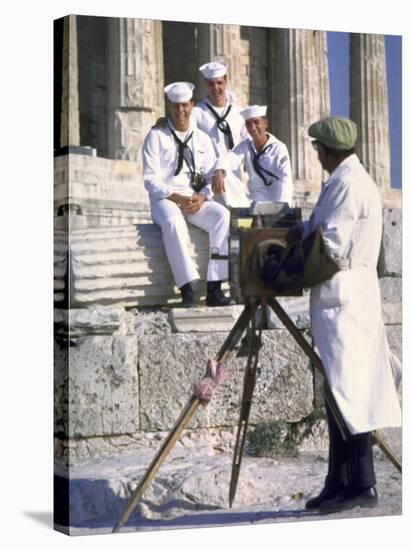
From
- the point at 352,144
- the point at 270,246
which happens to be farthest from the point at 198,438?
the point at 352,144

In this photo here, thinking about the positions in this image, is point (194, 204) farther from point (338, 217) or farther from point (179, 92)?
point (338, 217)

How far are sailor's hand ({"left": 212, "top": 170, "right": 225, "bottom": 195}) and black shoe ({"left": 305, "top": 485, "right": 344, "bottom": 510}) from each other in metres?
2.83

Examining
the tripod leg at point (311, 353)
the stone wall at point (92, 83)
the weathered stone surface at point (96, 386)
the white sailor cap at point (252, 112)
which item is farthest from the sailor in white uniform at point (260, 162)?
the weathered stone surface at point (96, 386)

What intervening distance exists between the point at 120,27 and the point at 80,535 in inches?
178

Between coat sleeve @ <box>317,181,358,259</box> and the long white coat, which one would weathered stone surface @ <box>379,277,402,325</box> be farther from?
coat sleeve @ <box>317,181,358,259</box>

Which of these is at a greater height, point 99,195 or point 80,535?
point 99,195

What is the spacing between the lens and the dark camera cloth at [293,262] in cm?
1595

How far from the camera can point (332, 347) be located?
16.1 metres

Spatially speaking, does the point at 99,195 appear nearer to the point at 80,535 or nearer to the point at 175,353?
the point at 175,353

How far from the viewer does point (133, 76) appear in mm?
16578

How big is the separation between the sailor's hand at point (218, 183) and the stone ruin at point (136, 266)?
0.42 m

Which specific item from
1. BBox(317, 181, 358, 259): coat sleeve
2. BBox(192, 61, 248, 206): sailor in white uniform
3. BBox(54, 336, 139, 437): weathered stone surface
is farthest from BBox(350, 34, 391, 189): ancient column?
BBox(54, 336, 139, 437): weathered stone surface

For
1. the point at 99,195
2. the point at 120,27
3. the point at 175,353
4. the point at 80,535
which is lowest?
the point at 80,535

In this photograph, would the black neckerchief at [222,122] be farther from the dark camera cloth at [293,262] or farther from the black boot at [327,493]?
the black boot at [327,493]
